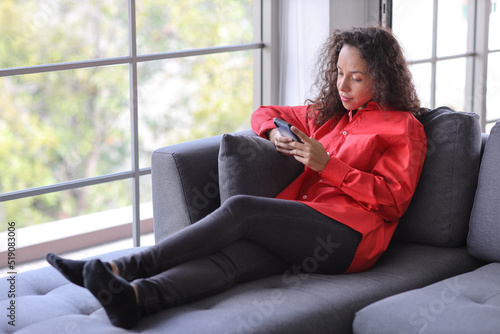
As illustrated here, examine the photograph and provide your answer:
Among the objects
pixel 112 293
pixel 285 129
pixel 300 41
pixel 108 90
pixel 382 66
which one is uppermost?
pixel 300 41

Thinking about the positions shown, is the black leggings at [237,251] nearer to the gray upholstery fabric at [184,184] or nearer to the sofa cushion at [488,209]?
the gray upholstery fabric at [184,184]

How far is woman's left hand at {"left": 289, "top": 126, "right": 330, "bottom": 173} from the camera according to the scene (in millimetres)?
2383

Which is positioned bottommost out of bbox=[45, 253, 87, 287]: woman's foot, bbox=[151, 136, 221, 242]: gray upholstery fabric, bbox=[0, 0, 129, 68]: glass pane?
bbox=[45, 253, 87, 287]: woman's foot

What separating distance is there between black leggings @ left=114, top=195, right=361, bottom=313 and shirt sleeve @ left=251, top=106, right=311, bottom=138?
0.53 m

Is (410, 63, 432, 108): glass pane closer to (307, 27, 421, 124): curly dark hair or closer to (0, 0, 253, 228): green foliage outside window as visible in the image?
(0, 0, 253, 228): green foliage outside window

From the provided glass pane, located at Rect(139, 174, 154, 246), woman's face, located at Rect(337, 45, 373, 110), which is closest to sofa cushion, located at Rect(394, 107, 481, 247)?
woman's face, located at Rect(337, 45, 373, 110)

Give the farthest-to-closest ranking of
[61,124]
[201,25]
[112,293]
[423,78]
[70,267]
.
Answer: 1. [423,78]
2. [201,25]
3. [61,124]
4. [70,267]
5. [112,293]

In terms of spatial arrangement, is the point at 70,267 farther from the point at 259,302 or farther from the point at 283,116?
the point at 283,116

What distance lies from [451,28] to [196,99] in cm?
157

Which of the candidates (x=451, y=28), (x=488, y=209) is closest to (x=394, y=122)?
(x=488, y=209)

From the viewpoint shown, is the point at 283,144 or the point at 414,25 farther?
the point at 414,25

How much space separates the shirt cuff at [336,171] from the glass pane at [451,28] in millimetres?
1805

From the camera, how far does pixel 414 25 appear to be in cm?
369

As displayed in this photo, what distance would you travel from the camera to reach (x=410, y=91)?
258cm
